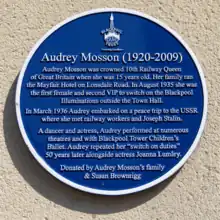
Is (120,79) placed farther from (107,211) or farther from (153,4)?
(107,211)

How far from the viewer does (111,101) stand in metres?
4.76

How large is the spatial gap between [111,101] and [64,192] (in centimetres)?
78

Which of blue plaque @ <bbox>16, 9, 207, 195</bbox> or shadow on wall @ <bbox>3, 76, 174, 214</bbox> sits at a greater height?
blue plaque @ <bbox>16, 9, 207, 195</bbox>

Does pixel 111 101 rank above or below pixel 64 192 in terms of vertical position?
above

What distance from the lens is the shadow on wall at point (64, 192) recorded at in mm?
4758

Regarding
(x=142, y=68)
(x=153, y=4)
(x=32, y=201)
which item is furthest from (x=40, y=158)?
(x=153, y=4)

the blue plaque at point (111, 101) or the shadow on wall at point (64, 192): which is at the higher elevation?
the blue plaque at point (111, 101)

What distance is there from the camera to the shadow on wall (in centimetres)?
476

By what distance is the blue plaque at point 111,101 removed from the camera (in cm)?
472

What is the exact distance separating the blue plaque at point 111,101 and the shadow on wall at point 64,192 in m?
0.10

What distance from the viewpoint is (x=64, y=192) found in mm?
4781

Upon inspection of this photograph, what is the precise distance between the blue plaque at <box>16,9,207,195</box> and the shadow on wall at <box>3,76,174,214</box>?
99 millimetres

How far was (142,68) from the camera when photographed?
4.78 m

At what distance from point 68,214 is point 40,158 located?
1.57 ft
